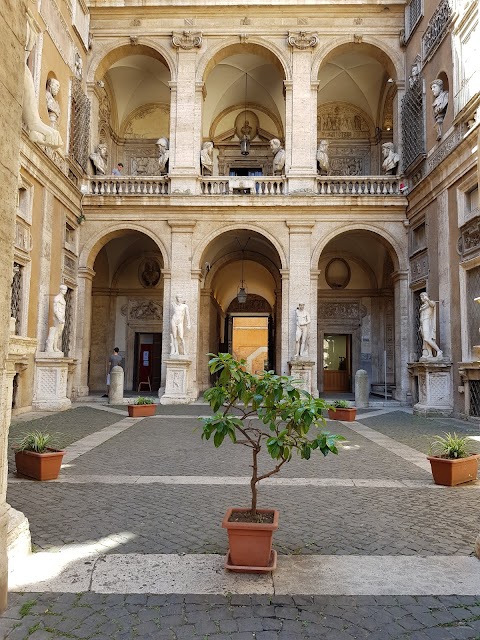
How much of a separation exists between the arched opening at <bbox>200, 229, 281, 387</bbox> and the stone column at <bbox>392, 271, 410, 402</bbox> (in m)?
4.71

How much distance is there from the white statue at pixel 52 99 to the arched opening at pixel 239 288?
638 cm

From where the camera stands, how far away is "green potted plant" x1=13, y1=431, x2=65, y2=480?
5723 mm

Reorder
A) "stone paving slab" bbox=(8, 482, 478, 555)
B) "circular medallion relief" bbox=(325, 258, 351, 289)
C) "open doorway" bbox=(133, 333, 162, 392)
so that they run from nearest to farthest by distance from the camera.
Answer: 1. "stone paving slab" bbox=(8, 482, 478, 555)
2. "circular medallion relief" bbox=(325, 258, 351, 289)
3. "open doorway" bbox=(133, 333, 162, 392)

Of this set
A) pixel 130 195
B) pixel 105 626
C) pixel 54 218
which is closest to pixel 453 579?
pixel 105 626

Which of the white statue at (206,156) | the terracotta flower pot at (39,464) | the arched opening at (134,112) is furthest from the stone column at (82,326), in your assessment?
the terracotta flower pot at (39,464)

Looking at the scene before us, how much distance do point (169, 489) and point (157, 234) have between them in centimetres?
1248

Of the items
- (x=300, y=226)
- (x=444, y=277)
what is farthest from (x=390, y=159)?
(x=444, y=277)

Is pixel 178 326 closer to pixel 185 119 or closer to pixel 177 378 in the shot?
pixel 177 378

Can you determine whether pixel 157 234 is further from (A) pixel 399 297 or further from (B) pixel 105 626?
(B) pixel 105 626

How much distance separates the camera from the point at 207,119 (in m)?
21.2

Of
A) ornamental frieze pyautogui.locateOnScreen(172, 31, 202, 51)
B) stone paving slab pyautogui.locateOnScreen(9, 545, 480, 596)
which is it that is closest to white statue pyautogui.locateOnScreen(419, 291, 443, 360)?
stone paving slab pyautogui.locateOnScreen(9, 545, 480, 596)

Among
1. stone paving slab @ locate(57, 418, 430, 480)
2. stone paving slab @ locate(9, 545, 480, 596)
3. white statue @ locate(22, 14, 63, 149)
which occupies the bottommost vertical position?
stone paving slab @ locate(9, 545, 480, 596)

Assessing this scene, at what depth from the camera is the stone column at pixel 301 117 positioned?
1659cm

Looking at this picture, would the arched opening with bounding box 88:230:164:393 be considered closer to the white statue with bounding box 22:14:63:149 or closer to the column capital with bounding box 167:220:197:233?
the column capital with bounding box 167:220:197:233
